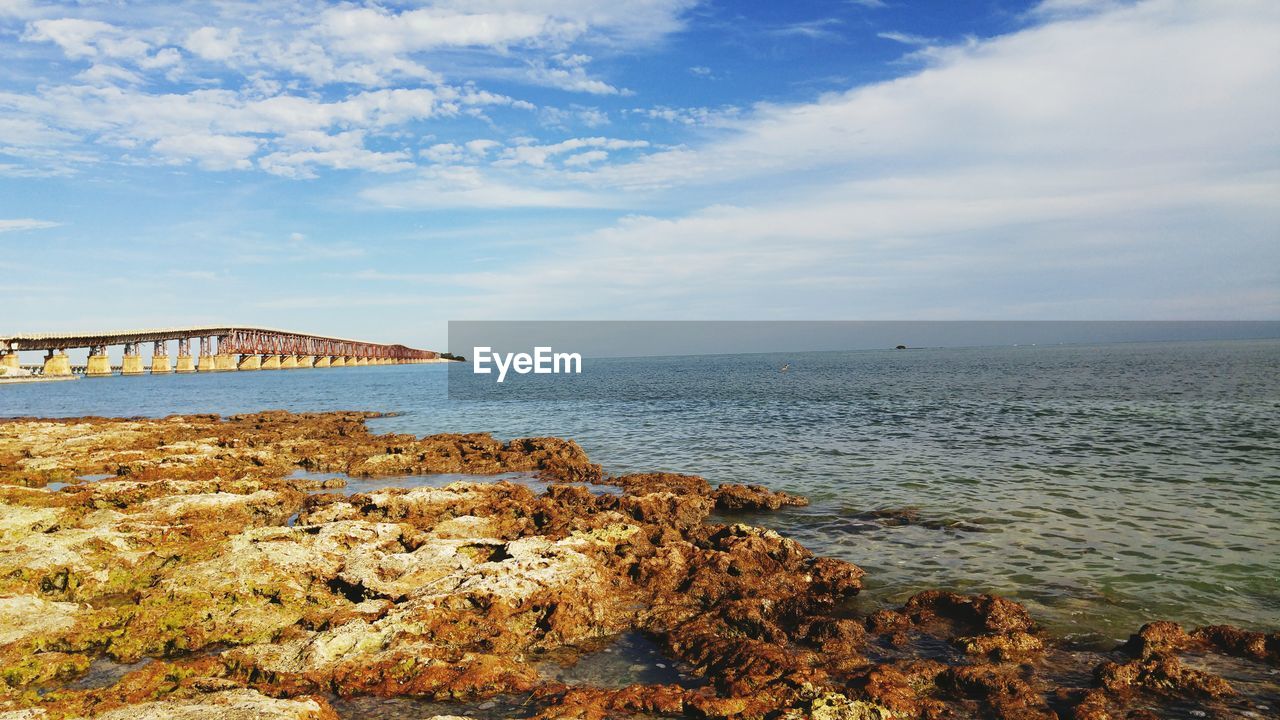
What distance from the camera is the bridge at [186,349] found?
345 ft

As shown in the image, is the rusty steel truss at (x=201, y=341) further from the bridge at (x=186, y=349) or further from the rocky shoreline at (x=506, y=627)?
the rocky shoreline at (x=506, y=627)

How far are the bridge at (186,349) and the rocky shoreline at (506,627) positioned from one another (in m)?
121

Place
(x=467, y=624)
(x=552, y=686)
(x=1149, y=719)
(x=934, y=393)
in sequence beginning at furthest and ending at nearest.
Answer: (x=934, y=393) → (x=467, y=624) → (x=552, y=686) → (x=1149, y=719)

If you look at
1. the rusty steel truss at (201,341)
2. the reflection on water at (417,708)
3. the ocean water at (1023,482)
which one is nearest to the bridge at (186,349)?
the rusty steel truss at (201,341)

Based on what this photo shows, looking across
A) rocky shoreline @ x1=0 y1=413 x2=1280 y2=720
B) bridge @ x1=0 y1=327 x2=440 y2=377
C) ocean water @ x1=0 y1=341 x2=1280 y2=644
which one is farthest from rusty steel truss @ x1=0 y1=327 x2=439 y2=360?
rocky shoreline @ x1=0 y1=413 x2=1280 y2=720

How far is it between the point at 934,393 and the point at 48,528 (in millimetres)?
55100

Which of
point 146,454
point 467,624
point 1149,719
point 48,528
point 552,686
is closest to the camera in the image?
point 1149,719

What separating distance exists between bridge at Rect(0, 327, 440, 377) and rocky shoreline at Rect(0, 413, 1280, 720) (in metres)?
121

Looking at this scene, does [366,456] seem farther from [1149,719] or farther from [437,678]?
[1149,719]

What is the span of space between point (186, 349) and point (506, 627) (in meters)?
163

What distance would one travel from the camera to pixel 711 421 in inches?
1484

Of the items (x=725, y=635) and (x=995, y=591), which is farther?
(x=995, y=591)

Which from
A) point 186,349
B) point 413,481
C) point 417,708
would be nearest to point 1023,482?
point 417,708

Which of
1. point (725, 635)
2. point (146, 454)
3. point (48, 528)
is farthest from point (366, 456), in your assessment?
point (725, 635)
